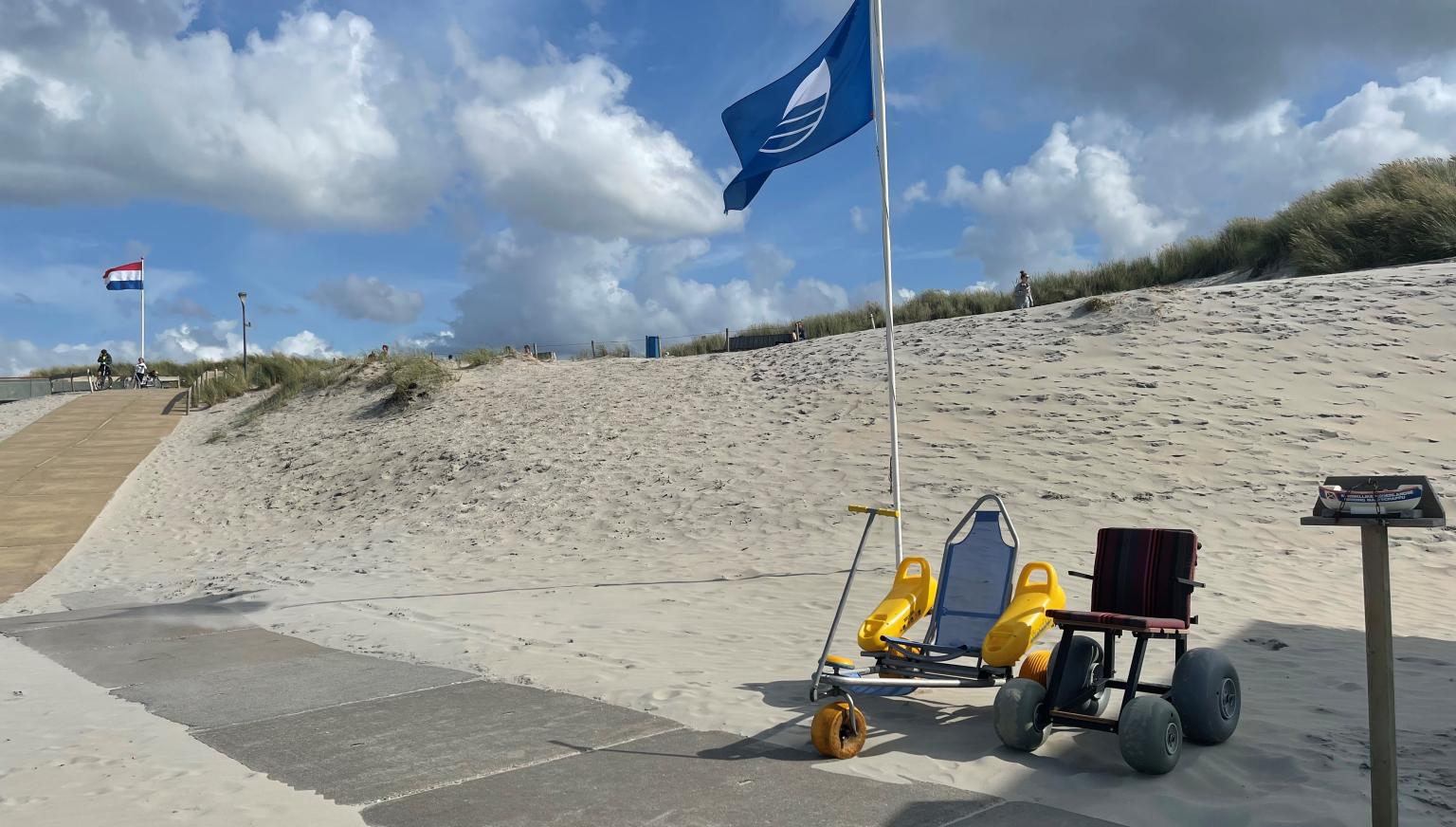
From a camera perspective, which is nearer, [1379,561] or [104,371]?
[1379,561]

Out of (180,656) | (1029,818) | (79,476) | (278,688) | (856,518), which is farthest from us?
(79,476)

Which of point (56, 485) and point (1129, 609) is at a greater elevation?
point (56, 485)

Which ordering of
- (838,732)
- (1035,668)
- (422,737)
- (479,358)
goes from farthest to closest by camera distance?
(479,358) → (1035,668) → (422,737) → (838,732)

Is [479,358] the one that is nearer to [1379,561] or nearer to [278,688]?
[278,688]

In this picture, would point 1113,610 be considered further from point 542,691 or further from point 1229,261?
point 1229,261

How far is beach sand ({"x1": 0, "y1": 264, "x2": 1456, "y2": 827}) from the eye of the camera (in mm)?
6023

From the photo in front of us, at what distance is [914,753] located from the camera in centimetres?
561

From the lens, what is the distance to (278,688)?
294 inches

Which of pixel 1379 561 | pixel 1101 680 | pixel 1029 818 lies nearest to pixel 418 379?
pixel 1101 680

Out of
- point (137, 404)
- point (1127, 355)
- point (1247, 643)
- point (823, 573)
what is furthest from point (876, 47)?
point (137, 404)

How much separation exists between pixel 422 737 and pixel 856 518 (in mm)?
8982

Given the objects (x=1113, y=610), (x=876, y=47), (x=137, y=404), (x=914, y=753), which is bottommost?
(x=914, y=753)

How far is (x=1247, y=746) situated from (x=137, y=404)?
31.8 meters

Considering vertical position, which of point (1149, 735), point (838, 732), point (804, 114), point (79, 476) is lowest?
point (838, 732)
